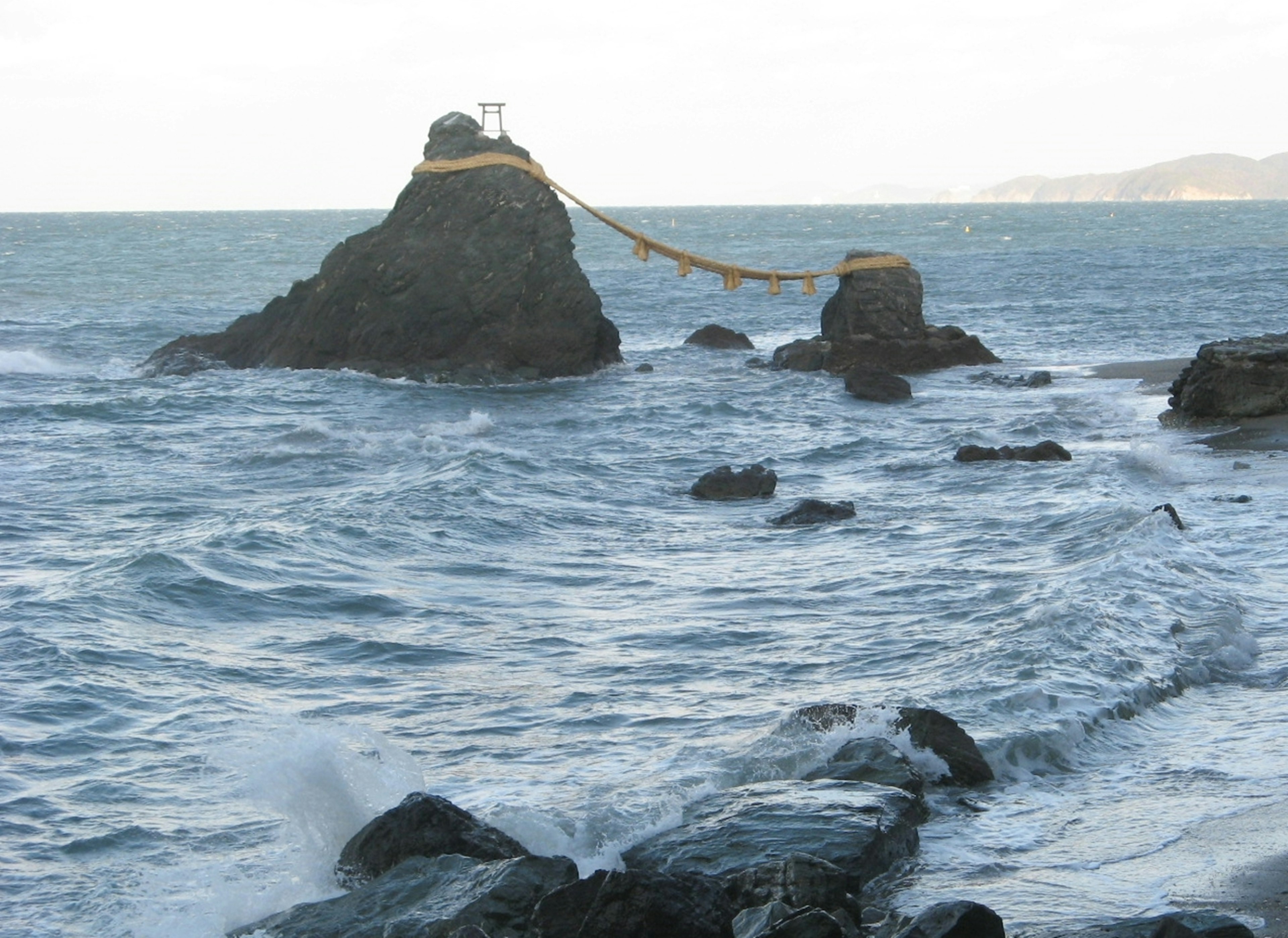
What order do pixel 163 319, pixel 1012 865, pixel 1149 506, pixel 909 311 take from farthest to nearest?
1. pixel 163 319
2. pixel 909 311
3. pixel 1149 506
4. pixel 1012 865

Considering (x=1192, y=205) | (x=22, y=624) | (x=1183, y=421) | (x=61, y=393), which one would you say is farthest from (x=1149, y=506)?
(x=1192, y=205)

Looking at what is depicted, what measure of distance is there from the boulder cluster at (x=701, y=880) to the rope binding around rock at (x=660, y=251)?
1868 centimetres

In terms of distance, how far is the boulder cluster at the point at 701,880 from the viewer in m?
5.43

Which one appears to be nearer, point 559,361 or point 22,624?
point 22,624

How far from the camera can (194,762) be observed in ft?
27.8

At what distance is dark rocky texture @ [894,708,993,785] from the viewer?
789cm

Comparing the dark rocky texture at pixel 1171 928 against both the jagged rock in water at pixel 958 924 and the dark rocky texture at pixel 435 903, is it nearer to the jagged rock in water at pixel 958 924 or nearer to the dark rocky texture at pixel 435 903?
the jagged rock in water at pixel 958 924

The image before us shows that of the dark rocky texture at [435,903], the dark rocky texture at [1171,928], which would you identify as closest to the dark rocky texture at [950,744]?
the dark rocky texture at [1171,928]

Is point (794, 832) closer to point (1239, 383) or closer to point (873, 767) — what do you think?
point (873, 767)

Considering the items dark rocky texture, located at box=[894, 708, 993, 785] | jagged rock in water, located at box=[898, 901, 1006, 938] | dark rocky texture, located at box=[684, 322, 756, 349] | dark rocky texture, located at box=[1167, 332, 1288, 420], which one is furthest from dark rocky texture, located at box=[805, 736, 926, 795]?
dark rocky texture, located at box=[684, 322, 756, 349]

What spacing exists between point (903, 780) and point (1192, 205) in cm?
17829

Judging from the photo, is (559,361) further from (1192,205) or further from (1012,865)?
(1192,205)

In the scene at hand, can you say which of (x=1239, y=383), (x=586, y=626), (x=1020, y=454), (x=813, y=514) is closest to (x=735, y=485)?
(x=813, y=514)

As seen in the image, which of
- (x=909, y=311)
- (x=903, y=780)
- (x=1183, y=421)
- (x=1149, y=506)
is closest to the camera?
(x=903, y=780)
